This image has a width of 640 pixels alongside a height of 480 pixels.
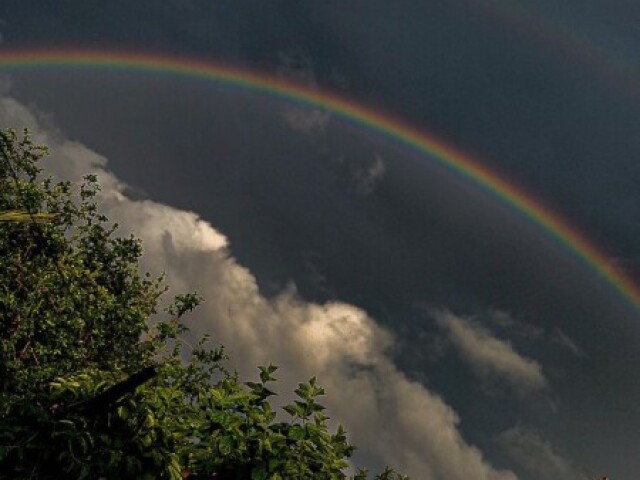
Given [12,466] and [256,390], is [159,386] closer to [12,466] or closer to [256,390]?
[256,390]

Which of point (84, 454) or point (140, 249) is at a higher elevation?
point (140, 249)

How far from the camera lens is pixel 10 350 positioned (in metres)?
22.9

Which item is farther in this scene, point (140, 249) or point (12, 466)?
point (140, 249)

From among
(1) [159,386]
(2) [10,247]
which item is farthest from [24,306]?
(1) [159,386]

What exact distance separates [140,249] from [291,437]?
98.1 ft

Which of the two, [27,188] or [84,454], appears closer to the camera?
[84,454]

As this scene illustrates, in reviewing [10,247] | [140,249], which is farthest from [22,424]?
[140,249]

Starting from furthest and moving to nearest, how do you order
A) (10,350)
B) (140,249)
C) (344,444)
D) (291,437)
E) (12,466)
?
(140,249) < (10,350) < (344,444) < (291,437) < (12,466)

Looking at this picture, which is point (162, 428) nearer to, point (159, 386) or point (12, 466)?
point (159, 386)

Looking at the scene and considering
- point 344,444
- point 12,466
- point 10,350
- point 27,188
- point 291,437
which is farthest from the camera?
point 27,188

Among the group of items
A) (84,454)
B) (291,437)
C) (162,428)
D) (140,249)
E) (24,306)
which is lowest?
(84,454)

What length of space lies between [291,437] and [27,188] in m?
24.6


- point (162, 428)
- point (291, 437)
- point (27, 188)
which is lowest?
point (162, 428)

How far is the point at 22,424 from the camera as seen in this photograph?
3.39m
